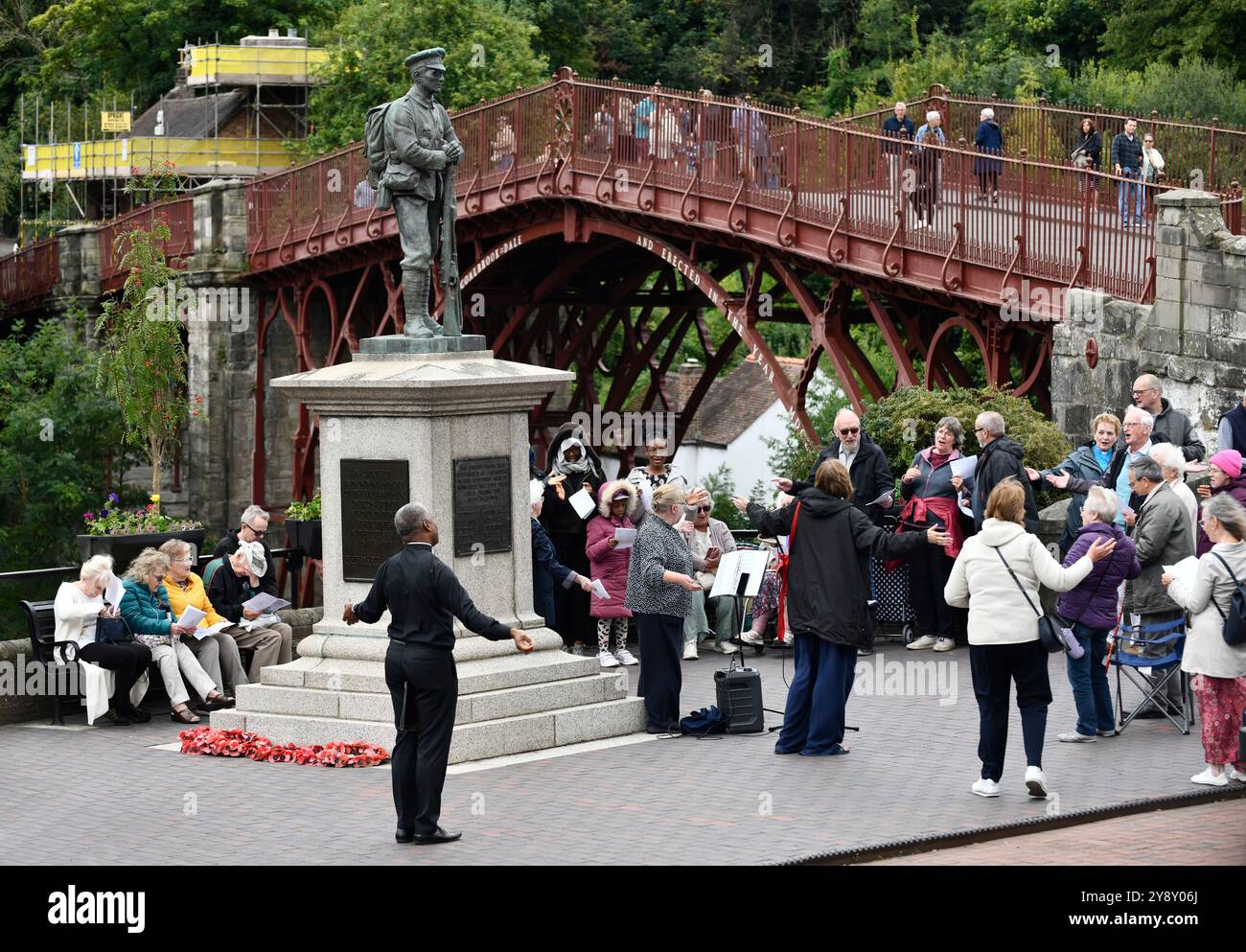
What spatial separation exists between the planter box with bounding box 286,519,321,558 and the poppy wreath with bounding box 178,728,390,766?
4.82 meters

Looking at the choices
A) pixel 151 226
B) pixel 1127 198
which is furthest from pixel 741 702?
pixel 151 226

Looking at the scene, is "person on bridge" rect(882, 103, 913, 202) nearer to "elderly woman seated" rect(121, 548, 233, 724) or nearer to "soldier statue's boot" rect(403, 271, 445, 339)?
"soldier statue's boot" rect(403, 271, 445, 339)

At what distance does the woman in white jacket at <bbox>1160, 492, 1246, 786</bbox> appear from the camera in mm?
11305

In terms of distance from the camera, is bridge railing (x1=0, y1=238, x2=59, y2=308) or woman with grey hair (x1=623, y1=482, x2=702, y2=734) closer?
woman with grey hair (x1=623, y1=482, x2=702, y2=734)

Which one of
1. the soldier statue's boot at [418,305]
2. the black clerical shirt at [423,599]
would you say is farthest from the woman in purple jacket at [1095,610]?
the soldier statue's boot at [418,305]

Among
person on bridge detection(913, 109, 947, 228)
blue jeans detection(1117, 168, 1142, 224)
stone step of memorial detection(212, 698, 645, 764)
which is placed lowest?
stone step of memorial detection(212, 698, 645, 764)

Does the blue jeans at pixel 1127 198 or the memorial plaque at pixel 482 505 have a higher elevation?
the blue jeans at pixel 1127 198

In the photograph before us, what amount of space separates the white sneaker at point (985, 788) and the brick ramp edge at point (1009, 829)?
51 centimetres

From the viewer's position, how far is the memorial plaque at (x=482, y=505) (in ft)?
43.0

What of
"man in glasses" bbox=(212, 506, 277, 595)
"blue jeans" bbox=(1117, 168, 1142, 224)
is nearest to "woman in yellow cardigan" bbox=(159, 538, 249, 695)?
"man in glasses" bbox=(212, 506, 277, 595)

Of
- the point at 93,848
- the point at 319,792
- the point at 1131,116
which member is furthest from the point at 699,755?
the point at 1131,116

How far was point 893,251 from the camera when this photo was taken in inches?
922

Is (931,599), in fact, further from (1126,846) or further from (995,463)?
(1126,846)

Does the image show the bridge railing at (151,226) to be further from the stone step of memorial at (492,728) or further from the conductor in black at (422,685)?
the conductor in black at (422,685)
